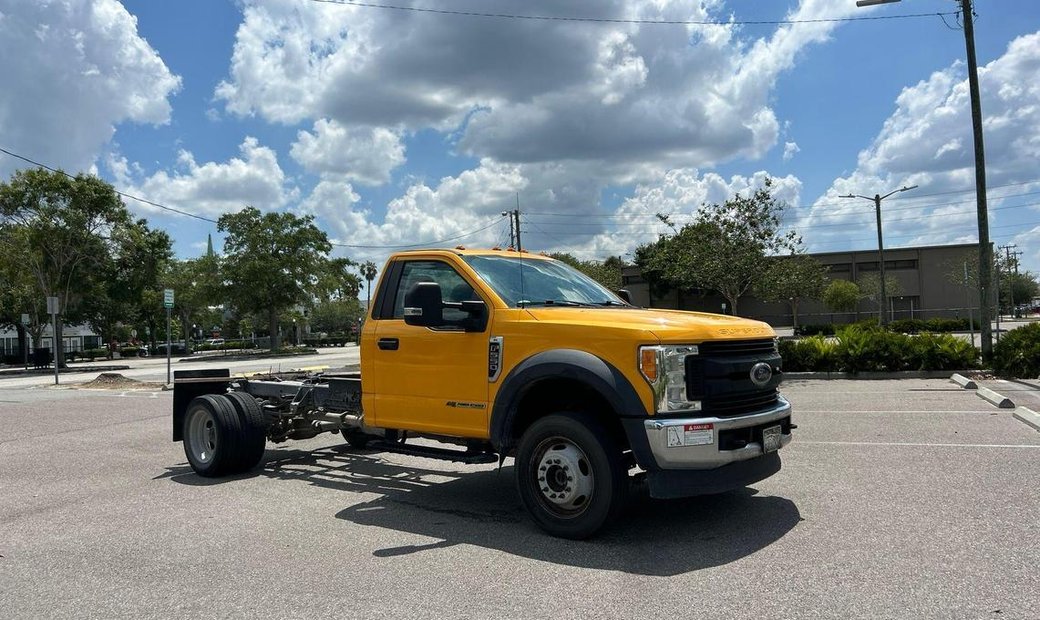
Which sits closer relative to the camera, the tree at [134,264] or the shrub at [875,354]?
the shrub at [875,354]

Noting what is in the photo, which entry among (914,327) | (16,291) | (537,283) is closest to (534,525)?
(537,283)

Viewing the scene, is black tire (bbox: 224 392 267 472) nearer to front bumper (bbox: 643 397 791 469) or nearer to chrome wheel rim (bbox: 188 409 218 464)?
chrome wheel rim (bbox: 188 409 218 464)

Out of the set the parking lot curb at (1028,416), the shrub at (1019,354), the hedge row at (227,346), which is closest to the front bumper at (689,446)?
the parking lot curb at (1028,416)

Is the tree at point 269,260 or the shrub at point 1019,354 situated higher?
the tree at point 269,260

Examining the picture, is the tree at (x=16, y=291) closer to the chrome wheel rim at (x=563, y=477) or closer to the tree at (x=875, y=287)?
the chrome wheel rim at (x=563, y=477)

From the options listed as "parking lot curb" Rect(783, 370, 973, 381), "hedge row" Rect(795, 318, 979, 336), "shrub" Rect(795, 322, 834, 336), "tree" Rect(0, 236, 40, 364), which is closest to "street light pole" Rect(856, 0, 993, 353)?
"parking lot curb" Rect(783, 370, 973, 381)

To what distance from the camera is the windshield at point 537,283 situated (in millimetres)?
6066

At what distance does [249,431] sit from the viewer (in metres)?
7.77

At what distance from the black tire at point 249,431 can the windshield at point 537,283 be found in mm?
3127

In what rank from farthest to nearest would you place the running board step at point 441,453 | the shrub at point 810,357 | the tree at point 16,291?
the tree at point 16,291 < the shrub at point 810,357 < the running board step at point 441,453

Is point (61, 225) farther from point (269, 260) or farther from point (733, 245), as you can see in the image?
point (733, 245)

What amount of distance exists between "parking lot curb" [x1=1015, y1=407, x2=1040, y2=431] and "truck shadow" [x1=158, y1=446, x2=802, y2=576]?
5.20m

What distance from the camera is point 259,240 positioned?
47875 millimetres

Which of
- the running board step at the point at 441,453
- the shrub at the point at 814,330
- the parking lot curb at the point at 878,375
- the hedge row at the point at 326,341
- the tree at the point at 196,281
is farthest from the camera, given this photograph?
the hedge row at the point at 326,341
